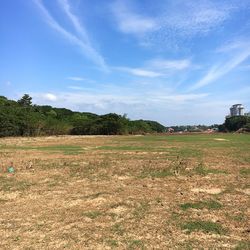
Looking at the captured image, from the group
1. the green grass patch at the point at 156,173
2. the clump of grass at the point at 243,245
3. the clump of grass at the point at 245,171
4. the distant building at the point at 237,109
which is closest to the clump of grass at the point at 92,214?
the clump of grass at the point at 243,245

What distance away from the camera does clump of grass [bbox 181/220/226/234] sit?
646 cm

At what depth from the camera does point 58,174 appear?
13102 mm

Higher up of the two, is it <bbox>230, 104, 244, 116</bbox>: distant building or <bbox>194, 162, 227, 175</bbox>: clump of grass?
<bbox>230, 104, 244, 116</bbox>: distant building

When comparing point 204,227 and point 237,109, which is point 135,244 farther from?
point 237,109

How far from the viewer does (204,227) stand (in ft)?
21.8

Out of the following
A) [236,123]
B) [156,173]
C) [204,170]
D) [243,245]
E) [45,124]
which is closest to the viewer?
[243,245]

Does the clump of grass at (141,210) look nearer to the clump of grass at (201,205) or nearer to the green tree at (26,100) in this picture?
the clump of grass at (201,205)

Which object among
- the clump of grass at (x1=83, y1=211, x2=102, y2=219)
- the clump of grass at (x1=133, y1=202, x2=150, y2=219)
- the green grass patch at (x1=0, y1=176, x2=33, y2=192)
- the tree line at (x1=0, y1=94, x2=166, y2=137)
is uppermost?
the tree line at (x1=0, y1=94, x2=166, y2=137)

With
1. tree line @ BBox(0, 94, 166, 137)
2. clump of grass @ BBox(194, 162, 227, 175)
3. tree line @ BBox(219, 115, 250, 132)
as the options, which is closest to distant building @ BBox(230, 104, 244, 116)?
tree line @ BBox(219, 115, 250, 132)

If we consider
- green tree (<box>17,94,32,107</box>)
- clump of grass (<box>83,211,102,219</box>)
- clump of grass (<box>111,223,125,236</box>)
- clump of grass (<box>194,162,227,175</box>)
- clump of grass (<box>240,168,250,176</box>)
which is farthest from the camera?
green tree (<box>17,94,32,107</box>)

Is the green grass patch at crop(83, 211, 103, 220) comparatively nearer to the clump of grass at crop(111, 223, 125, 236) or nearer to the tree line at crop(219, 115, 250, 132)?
the clump of grass at crop(111, 223, 125, 236)

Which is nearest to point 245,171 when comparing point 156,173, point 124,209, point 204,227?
point 156,173

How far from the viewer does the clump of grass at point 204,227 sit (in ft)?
21.2

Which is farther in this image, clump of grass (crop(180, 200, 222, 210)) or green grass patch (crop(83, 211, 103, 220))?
clump of grass (crop(180, 200, 222, 210))
